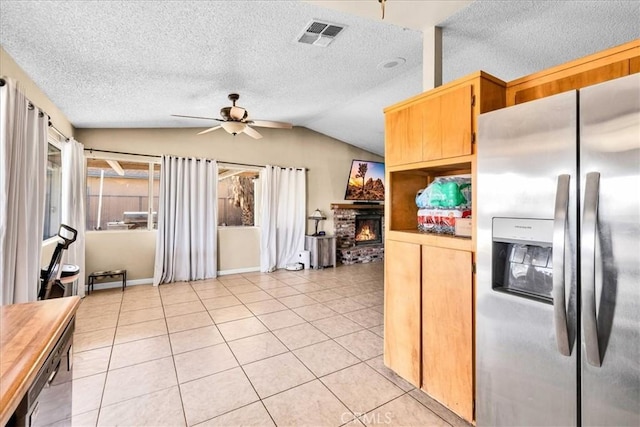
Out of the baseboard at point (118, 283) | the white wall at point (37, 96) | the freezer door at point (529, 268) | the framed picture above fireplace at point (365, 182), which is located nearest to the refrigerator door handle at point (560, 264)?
the freezer door at point (529, 268)

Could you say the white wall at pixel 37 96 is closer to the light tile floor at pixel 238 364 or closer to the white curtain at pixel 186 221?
the light tile floor at pixel 238 364

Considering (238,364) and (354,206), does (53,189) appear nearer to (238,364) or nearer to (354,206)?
(238,364)

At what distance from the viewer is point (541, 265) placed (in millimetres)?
1355

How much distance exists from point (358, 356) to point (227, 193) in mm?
4218

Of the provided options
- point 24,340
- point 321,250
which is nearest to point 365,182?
point 321,250

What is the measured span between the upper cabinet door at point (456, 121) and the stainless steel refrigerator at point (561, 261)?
14cm

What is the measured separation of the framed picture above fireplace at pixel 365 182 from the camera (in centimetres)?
679

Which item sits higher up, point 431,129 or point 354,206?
point 431,129

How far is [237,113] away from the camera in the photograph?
11.5ft

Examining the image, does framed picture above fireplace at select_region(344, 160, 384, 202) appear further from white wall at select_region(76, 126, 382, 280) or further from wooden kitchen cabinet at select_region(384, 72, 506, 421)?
wooden kitchen cabinet at select_region(384, 72, 506, 421)

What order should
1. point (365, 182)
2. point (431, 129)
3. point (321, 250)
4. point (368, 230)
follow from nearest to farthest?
point (431, 129)
point (321, 250)
point (365, 182)
point (368, 230)

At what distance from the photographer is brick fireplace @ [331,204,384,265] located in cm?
664

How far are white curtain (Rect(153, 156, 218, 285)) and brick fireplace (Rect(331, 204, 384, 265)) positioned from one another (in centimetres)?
264

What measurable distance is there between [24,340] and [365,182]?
21.1 feet
